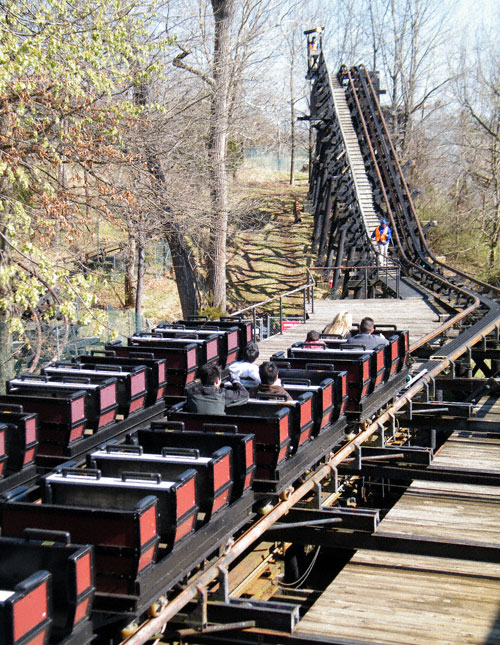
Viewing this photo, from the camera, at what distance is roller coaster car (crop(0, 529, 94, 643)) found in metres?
4.57

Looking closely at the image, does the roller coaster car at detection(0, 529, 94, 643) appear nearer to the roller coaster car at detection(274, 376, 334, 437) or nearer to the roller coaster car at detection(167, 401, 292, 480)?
Result: the roller coaster car at detection(167, 401, 292, 480)

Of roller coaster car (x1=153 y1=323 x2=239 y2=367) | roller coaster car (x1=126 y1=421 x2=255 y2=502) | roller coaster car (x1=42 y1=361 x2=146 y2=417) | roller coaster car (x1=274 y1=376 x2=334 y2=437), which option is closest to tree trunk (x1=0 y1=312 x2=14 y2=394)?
roller coaster car (x1=153 y1=323 x2=239 y2=367)

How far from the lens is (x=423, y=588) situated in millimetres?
6828

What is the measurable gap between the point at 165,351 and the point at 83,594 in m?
5.46

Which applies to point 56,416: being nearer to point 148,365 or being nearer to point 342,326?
point 148,365

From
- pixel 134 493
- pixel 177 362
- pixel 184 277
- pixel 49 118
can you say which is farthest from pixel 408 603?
pixel 184 277

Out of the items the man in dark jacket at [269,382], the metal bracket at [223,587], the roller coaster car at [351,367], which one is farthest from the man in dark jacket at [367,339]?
the metal bracket at [223,587]

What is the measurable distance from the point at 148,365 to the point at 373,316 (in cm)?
970

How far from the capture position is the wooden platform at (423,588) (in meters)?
5.96

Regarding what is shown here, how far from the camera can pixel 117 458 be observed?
5.99 m

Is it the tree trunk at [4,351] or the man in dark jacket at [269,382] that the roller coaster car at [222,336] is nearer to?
the man in dark jacket at [269,382]

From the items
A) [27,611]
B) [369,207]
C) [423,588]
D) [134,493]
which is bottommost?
[423,588]

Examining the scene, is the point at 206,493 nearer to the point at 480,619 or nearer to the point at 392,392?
the point at 480,619

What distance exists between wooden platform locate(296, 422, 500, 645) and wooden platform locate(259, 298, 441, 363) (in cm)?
569
